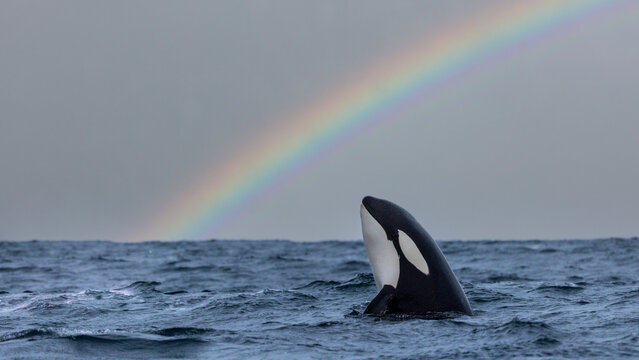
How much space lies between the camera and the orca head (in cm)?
1218

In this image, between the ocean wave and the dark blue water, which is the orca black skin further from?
the ocean wave

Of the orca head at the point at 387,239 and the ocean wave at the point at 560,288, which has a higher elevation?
the orca head at the point at 387,239

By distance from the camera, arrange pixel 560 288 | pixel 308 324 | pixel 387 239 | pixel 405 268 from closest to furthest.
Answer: pixel 405 268, pixel 308 324, pixel 387 239, pixel 560 288

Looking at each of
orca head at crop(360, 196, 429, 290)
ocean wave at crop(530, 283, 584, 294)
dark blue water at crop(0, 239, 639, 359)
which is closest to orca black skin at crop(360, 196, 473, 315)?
orca head at crop(360, 196, 429, 290)

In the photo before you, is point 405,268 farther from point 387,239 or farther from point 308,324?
point 308,324

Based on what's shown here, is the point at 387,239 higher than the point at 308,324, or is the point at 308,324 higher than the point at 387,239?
the point at 387,239

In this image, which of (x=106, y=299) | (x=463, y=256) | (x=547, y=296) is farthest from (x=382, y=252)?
(x=463, y=256)

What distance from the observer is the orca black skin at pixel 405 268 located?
11883 mm

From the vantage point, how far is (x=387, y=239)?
41.0ft

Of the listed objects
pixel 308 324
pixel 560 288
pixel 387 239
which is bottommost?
pixel 308 324

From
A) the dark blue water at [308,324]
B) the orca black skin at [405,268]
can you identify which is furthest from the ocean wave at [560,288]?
the orca black skin at [405,268]

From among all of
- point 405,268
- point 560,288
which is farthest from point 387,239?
point 560,288

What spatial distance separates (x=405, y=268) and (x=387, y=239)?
57 cm

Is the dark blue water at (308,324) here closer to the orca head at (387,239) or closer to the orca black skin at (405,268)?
the orca black skin at (405,268)
